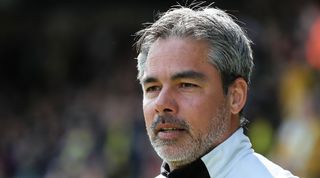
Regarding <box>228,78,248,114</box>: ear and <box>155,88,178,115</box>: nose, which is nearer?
<box>155,88,178,115</box>: nose

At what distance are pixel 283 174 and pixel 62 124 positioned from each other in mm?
8747

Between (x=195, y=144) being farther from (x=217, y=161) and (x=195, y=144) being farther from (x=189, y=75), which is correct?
(x=189, y=75)

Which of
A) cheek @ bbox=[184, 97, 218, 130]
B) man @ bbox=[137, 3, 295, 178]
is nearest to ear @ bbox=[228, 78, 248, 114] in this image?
man @ bbox=[137, 3, 295, 178]

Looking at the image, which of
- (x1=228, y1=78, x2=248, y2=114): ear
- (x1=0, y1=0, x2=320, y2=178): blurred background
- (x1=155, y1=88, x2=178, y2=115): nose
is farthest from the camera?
(x1=0, y1=0, x2=320, y2=178): blurred background

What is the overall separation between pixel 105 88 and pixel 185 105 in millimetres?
9326

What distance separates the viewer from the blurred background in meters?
8.55

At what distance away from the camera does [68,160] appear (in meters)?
11.0

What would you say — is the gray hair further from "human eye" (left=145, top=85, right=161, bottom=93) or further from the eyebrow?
"human eye" (left=145, top=85, right=161, bottom=93)

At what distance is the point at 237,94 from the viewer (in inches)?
144

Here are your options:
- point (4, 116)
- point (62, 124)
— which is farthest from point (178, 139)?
point (4, 116)

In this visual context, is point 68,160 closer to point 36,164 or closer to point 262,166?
point 36,164

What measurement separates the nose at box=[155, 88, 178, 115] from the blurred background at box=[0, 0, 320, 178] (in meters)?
2.07

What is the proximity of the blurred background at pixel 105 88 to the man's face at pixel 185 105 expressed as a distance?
1981 millimetres

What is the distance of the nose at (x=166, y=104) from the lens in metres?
3.48
